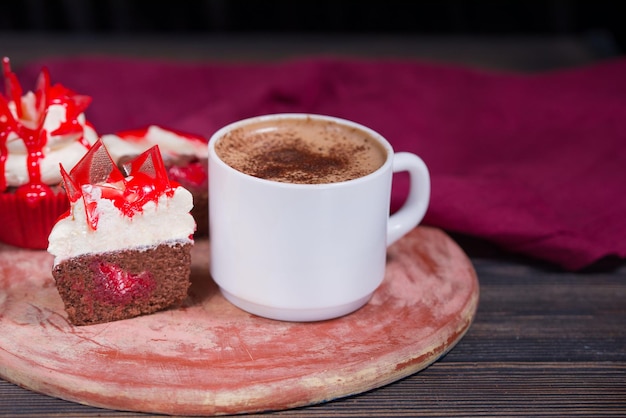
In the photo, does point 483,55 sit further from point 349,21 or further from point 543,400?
point 543,400

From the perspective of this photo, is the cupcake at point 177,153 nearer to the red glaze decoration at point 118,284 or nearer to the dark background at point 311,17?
the red glaze decoration at point 118,284

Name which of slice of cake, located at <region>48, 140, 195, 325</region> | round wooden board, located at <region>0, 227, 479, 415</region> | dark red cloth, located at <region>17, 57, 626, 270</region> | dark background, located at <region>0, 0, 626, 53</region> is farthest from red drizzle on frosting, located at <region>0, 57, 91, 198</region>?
dark background, located at <region>0, 0, 626, 53</region>

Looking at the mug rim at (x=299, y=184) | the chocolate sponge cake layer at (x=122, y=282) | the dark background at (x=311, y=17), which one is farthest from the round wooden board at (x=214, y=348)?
the dark background at (x=311, y=17)

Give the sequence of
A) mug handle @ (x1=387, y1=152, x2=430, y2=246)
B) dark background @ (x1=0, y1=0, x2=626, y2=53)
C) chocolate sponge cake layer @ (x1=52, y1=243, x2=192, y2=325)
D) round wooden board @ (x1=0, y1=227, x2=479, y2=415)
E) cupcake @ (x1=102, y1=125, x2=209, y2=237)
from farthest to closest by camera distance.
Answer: dark background @ (x1=0, y1=0, x2=626, y2=53), cupcake @ (x1=102, y1=125, x2=209, y2=237), mug handle @ (x1=387, y1=152, x2=430, y2=246), chocolate sponge cake layer @ (x1=52, y1=243, x2=192, y2=325), round wooden board @ (x1=0, y1=227, x2=479, y2=415)

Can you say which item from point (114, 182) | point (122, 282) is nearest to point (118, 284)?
point (122, 282)

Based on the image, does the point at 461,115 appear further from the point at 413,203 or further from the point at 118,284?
the point at 118,284

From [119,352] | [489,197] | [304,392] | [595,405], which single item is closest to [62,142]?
[119,352]

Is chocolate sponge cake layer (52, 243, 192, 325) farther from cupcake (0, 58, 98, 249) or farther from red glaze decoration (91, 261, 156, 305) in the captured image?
cupcake (0, 58, 98, 249)
